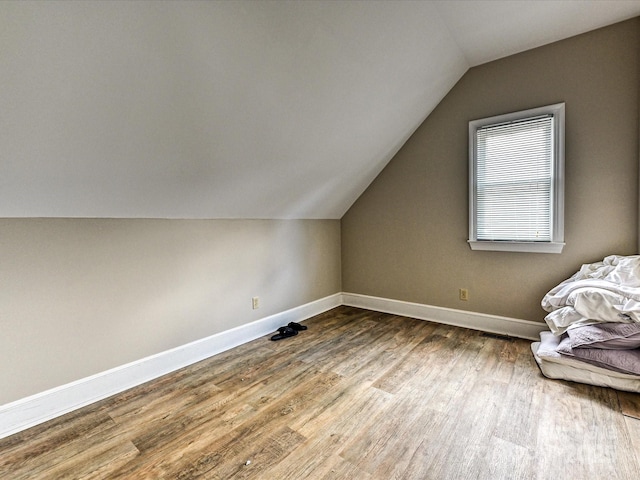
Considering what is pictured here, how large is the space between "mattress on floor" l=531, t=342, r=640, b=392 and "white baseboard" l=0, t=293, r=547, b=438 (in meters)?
0.71

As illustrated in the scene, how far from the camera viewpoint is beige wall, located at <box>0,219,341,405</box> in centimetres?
178

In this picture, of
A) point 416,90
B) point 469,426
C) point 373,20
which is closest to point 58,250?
point 373,20

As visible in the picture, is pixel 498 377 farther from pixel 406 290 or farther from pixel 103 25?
pixel 103 25

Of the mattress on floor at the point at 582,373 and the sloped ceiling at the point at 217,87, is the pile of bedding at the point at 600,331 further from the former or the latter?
the sloped ceiling at the point at 217,87

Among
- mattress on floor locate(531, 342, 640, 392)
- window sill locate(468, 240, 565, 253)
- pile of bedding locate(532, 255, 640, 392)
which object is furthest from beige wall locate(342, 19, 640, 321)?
mattress on floor locate(531, 342, 640, 392)

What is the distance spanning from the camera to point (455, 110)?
3.19m

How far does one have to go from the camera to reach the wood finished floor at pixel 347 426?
1454 millimetres

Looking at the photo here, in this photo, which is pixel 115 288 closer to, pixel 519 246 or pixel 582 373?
pixel 582 373

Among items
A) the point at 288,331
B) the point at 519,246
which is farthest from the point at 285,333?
the point at 519,246

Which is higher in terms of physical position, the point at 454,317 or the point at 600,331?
the point at 600,331

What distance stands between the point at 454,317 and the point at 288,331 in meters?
1.72

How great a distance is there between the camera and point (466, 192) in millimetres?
3174

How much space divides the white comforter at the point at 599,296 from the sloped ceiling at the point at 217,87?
1.87 meters

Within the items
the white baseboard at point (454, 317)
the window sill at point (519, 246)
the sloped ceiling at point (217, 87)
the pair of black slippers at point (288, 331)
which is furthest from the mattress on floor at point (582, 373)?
the sloped ceiling at point (217, 87)
